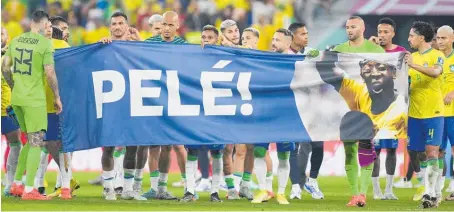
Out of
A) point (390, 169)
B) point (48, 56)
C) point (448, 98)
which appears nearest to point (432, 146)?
point (448, 98)

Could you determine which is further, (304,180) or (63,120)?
(304,180)

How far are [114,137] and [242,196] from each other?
97.8 inches

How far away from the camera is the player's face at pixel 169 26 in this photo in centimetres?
1585

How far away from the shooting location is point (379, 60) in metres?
15.6

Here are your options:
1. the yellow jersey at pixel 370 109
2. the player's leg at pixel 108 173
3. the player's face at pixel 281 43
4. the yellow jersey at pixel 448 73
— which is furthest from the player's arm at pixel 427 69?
the player's leg at pixel 108 173

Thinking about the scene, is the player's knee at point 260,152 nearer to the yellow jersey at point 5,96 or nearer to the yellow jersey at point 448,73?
the yellow jersey at point 448,73

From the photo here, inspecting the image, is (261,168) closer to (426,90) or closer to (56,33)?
(426,90)

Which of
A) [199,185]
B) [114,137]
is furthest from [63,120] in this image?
[199,185]

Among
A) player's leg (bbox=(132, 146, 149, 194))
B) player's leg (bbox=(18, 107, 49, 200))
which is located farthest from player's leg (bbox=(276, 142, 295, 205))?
player's leg (bbox=(18, 107, 49, 200))

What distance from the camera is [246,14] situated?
97.1 feet

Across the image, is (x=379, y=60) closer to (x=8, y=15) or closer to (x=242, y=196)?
(x=242, y=196)

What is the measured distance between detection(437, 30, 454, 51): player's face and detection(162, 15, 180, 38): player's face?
11.2ft

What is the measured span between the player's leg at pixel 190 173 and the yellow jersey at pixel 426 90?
2.77m

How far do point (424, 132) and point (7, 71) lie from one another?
5.25 m
